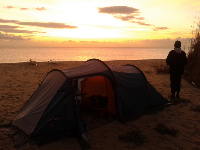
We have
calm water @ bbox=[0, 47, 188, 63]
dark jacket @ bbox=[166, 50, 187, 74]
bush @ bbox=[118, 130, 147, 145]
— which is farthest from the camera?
calm water @ bbox=[0, 47, 188, 63]

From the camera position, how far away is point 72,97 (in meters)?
5.02

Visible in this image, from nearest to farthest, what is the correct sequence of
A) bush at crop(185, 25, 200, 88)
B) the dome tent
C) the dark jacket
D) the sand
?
the sand < the dome tent < the dark jacket < bush at crop(185, 25, 200, 88)

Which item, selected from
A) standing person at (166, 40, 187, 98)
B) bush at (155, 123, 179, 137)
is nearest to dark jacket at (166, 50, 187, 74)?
standing person at (166, 40, 187, 98)

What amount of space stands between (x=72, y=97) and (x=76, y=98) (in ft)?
0.39

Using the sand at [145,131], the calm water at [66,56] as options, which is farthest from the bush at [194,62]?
the calm water at [66,56]

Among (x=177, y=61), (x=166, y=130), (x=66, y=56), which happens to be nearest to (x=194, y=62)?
(x=177, y=61)

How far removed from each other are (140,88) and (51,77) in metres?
3.12

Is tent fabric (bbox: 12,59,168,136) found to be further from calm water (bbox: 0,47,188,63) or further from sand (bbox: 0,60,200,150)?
calm water (bbox: 0,47,188,63)

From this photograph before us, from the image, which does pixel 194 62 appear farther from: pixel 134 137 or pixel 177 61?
pixel 134 137

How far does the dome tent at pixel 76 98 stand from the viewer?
475 cm

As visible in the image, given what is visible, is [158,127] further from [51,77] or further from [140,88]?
[51,77]

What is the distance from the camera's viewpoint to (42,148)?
4289mm

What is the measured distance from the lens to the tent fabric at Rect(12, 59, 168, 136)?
478 centimetres

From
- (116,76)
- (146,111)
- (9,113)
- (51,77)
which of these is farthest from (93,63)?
(9,113)
